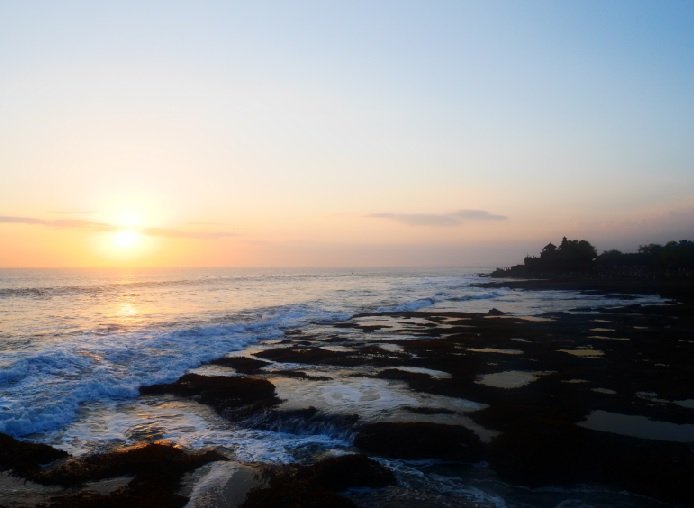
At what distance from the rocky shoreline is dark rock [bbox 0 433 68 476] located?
39 millimetres

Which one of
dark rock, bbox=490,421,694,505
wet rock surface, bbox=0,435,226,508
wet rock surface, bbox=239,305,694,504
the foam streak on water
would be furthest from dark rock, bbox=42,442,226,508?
dark rock, bbox=490,421,694,505

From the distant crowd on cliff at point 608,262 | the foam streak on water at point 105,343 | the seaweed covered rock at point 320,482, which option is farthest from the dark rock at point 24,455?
the distant crowd on cliff at point 608,262

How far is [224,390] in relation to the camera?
55.6ft

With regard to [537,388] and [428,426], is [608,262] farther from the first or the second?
[428,426]

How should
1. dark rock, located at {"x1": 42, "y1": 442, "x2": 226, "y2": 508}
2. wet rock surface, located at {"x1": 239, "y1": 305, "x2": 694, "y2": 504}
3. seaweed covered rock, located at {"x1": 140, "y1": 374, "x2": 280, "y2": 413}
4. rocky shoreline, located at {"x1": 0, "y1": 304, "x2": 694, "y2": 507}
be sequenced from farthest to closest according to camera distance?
1. seaweed covered rock, located at {"x1": 140, "y1": 374, "x2": 280, "y2": 413}
2. wet rock surface, located at {"x1": 239, "y1": 305, "x2": 694, "y2": 504}
3. rocky shoreline, located at {"x1": 0, "y1": 304, "x2": 694, "y2": 507}
4. dark rock, located at {"x1": 42, "y1": 442, "x2": 226, "y2": 508}

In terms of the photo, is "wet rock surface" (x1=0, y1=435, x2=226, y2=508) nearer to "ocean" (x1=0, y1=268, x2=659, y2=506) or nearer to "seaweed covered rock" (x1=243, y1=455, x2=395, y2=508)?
"ocean" (x1=0, y1=268, x2=659, y2=506)

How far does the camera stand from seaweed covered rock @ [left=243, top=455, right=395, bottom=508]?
339 inches

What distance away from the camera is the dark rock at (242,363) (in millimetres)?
21422

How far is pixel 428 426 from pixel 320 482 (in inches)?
155

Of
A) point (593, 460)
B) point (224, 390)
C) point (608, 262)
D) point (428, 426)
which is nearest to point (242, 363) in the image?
point (224, 390)

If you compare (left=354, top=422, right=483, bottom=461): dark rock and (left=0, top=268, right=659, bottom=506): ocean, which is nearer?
(left=354, top=422, right=483, bottom=461): dark rock

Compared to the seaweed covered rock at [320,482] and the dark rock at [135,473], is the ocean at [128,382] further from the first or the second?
the dark rock at [135,473]

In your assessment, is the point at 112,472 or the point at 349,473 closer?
the point at 349,473

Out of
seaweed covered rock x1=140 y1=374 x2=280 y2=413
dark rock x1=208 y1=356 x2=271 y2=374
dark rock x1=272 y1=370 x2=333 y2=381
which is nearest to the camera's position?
seaweed covered rock x1=140 y1=374 x2=280 y2=413
